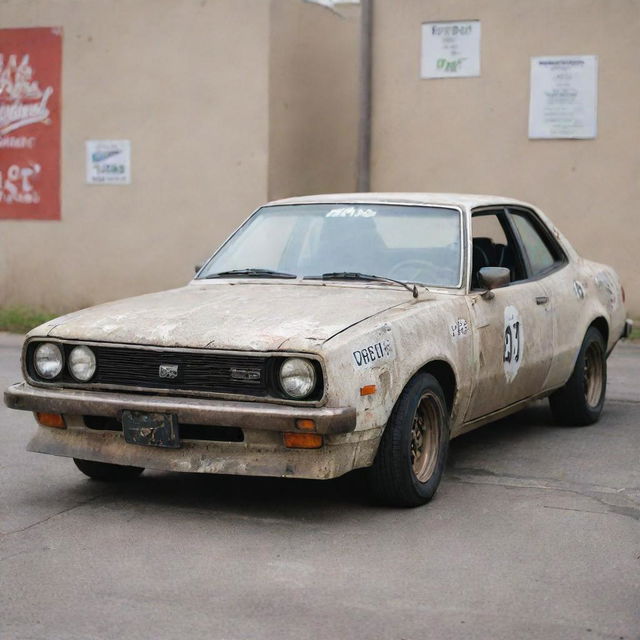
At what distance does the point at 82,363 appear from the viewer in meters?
5.50

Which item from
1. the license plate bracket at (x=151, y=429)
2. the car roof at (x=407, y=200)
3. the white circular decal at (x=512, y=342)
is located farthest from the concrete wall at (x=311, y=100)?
the license plate bracket at (x=151, y=429)

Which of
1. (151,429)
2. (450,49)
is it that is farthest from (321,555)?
(450,49)

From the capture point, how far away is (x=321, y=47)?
1430cm

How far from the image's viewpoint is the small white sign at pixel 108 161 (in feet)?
46.4

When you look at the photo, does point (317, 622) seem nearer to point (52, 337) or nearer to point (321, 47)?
point (52, 337)

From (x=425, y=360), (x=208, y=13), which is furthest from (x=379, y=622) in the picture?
(x=208, y=13)

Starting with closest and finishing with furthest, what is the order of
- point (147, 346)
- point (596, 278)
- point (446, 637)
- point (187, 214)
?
point (446, 637) → point (147, 346) → point (596, 278) → point (187, 214)

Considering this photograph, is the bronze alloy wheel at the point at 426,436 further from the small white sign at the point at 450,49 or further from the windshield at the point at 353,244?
the small white sign at the point at 450,49

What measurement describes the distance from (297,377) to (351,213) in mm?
1871

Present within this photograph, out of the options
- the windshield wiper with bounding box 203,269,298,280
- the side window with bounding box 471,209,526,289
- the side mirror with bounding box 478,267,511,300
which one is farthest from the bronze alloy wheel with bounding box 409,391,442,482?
the side window with bounding box 471,209,526,289

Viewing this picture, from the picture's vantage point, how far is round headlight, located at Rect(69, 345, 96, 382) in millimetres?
5484

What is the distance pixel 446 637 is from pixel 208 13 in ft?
35.5

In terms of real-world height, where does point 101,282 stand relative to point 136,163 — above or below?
below

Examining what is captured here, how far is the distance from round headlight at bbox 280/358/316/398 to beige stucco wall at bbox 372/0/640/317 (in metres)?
8.52
